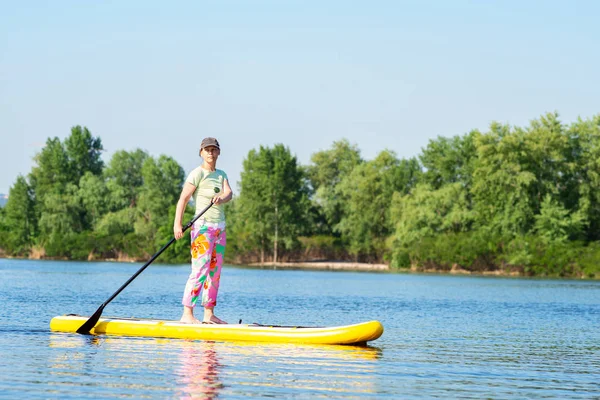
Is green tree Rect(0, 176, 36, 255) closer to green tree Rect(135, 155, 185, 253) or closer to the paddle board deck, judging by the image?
green tree Rect(135, 155, 185, 253)

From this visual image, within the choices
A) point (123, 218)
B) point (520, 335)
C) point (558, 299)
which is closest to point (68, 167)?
point (123, 218)

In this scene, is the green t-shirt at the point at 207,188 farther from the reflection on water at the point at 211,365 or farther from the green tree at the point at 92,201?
the green tree at the point at 92,201

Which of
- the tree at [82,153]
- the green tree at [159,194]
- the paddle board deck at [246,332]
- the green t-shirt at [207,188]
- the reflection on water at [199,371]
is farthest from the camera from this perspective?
the tree at [82,153]

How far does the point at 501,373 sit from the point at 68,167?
337ft

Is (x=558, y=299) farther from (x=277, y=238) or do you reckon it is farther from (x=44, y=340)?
(x=277, y=238)

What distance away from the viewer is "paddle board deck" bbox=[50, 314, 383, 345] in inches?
563

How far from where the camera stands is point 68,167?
11131cm

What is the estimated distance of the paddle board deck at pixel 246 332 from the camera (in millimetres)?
14305

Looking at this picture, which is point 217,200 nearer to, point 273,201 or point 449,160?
point 449,160

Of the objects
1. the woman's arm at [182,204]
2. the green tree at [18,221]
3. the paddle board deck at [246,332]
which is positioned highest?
the green tree at [18,221]

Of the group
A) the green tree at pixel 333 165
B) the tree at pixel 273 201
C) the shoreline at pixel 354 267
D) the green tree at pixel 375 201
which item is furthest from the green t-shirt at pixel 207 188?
the green tree at pixel 333 165

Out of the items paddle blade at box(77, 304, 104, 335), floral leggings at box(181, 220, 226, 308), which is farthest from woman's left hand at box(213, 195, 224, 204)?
paddle blade at box(77, 304, 104, 335)

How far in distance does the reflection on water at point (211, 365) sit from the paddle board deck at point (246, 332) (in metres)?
0.14

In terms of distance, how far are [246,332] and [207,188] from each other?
2135mm
